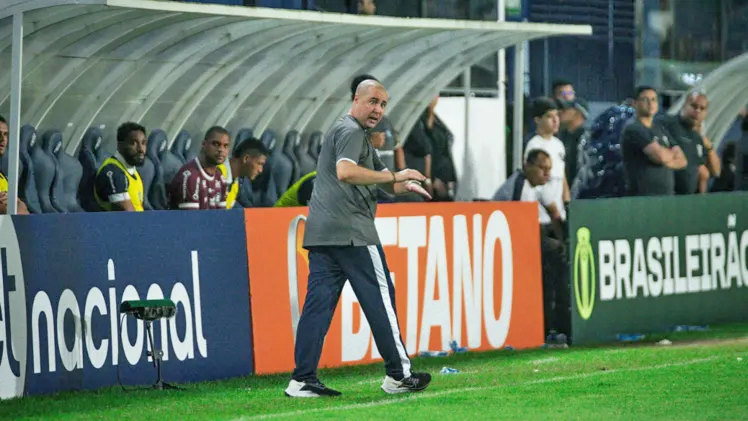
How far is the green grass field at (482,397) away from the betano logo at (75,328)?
0.75ft

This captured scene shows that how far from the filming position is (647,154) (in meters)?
17.9

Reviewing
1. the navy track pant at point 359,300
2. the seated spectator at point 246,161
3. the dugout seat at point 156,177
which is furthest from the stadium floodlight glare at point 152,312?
the seated spectator at point 246,161

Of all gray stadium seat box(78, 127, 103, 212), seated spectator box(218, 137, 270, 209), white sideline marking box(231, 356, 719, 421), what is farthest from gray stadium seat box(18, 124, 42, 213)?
white sideline marking box(231, 356, 719, 421)

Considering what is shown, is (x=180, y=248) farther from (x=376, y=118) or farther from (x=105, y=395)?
(x=376, y=118)

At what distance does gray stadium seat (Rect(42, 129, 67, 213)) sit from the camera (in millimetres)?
13875

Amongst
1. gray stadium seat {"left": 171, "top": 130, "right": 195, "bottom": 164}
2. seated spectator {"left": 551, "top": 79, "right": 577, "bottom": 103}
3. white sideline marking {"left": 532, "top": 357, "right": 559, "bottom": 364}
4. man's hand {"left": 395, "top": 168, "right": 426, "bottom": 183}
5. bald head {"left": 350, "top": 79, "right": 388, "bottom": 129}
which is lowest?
white sideline marking {"left": 532, "top": 357, "right": 559, "bottom": 364}

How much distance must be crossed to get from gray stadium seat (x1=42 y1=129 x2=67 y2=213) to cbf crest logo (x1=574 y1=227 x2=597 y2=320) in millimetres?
4377

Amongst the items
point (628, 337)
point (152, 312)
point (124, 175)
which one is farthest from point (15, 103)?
point (628, 337)

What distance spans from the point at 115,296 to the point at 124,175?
6.33 feet

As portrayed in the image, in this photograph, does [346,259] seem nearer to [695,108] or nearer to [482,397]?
[482,397]

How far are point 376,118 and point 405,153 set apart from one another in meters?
6.97

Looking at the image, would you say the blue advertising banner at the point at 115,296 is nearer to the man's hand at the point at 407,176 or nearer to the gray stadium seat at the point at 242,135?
A: the man's hand at the point at 407,176

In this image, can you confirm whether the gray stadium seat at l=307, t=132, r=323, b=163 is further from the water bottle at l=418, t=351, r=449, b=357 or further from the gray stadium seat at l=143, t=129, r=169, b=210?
the water bottle at l=418, t=351, r=449, b=357

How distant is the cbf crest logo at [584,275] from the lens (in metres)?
15.5
